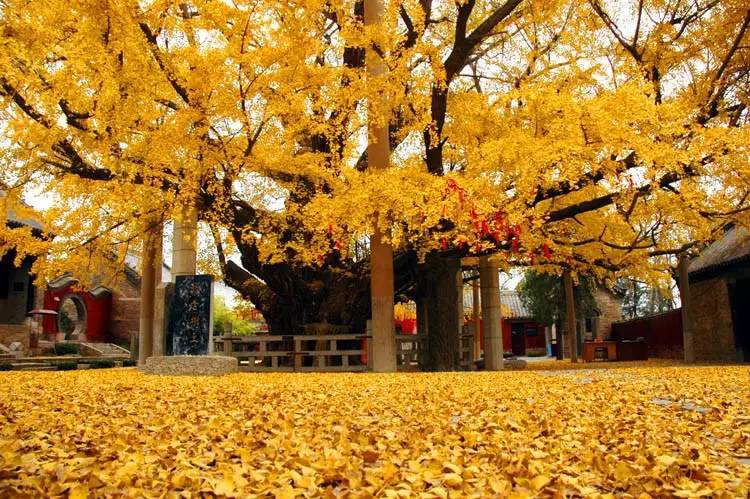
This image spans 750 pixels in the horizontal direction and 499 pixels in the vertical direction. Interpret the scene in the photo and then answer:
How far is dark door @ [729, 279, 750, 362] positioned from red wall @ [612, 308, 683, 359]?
14.8 feet

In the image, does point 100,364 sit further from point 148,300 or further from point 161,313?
point 161,313

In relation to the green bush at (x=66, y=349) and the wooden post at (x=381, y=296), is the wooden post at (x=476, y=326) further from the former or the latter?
the green bush at (x=66, y=349)

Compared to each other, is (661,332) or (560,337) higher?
(661,332)

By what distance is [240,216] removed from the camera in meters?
13.9

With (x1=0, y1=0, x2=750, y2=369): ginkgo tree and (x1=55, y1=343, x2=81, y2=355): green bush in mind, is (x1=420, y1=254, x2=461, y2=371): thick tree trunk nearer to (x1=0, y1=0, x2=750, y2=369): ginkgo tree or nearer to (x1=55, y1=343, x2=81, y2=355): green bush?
(x1=0, y1=0, x2=750, y2=369): ginkgo tree

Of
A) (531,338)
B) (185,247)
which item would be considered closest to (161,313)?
(185,247)

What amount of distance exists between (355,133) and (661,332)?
1617 cm

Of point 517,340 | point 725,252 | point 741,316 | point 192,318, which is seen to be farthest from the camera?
point 517,340

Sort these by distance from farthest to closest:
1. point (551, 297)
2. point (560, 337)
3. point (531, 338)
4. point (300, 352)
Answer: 1. point (531, 338)
2. point (560, 337)
3. point (551, 297)
4. point (300, 352)

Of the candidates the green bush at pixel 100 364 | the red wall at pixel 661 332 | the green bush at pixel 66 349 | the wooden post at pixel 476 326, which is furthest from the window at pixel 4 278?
the red wall at pixel 661 332

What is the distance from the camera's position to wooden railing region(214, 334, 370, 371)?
13953 millimetres

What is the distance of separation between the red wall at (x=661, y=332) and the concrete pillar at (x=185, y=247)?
670 inches

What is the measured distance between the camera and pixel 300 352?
13.9 metres

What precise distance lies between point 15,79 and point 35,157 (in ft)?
9.27
